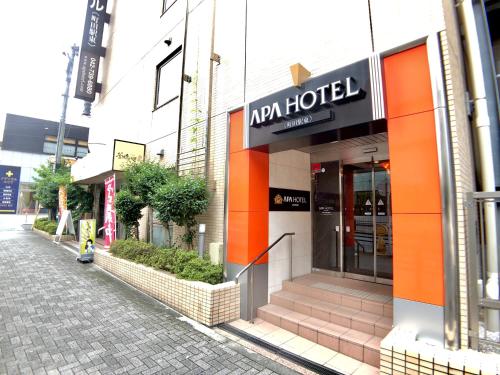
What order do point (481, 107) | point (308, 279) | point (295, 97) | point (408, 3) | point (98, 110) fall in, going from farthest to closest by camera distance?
point (98, 110) < point (308, 279) < point (295, 97) < point (481, 107) < point (408, 3)

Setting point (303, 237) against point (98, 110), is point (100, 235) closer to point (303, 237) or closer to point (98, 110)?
point (98, 110)

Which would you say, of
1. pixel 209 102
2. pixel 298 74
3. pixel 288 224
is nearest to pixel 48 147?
pixel 209 102

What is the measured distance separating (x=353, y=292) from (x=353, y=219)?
1724mm

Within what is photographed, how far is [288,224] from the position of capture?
5758 mm

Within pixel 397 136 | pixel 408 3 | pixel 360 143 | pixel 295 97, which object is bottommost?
pixel 397 136

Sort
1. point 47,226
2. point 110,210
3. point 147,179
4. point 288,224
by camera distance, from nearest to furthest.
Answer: point 288,224
point 147,179
point 110,210
point 47,226

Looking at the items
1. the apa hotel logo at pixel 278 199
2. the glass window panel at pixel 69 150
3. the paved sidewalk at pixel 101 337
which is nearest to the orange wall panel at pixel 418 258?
the paved sidewalk at pixel 101 337

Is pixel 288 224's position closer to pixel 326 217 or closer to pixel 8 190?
pixel 326 217

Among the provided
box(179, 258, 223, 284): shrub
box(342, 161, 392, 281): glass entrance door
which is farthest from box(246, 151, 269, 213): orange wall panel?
box(342, 161, 392, 281): glass entrance door

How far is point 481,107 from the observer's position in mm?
4055

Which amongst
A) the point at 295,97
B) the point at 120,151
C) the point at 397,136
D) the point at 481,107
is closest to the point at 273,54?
the point at 295,97

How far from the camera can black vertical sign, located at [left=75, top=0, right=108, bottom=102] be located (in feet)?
42.3

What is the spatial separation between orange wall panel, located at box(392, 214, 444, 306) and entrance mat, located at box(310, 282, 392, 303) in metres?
1.36

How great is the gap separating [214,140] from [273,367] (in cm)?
437
